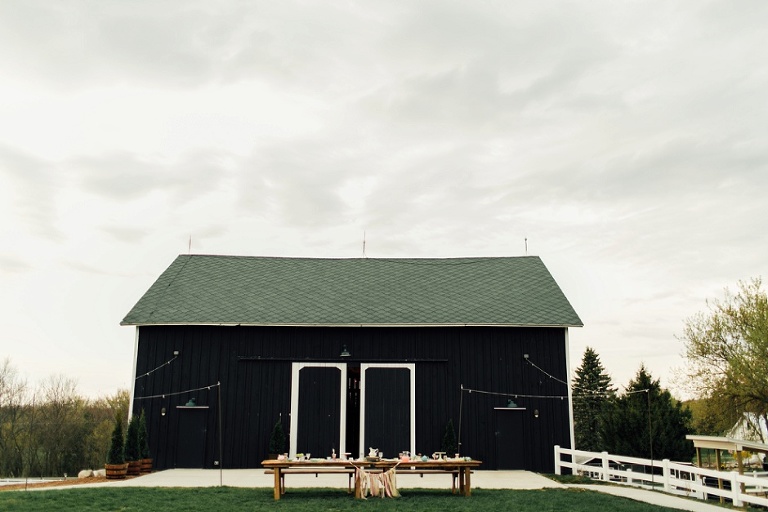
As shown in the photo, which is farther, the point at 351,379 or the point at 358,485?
the point at 351,379

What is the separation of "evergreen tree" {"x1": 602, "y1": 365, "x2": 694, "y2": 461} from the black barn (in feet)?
30.2

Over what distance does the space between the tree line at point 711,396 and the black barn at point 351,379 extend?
854 cm

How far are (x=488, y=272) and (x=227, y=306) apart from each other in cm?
881

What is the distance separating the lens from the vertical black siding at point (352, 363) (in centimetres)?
1914

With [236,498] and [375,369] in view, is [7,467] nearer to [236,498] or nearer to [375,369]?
[375,369]

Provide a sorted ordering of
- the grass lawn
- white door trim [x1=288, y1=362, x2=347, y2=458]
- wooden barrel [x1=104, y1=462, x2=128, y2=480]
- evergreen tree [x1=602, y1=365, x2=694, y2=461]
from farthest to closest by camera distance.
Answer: evergreen tree [x1=602, y1=365, x2=694, y2=461]
white door trim [x1=288, y1=362, x2=347, y2=458]
wooden barrel [x1=104, y1=462, x2=128, y2=480]
the grass lawn

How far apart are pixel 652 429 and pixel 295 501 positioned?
18867 millimetres

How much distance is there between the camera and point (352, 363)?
64.3ft

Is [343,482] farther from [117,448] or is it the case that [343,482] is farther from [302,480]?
[117,448]

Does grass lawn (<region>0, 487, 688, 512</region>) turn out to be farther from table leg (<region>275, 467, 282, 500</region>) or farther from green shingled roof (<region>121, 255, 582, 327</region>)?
green shingled roof (<region>121, 255, 582, 327</region>)

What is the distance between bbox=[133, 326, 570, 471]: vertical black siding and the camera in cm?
1914

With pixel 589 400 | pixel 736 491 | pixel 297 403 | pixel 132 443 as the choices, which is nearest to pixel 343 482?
pixel 297 403

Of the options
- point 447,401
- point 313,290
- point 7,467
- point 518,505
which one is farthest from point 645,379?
point 7,467

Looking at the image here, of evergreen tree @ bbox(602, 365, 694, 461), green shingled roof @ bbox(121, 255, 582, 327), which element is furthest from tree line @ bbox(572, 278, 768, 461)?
green shingled roof @ bbox(121, 255, 582, 327)
